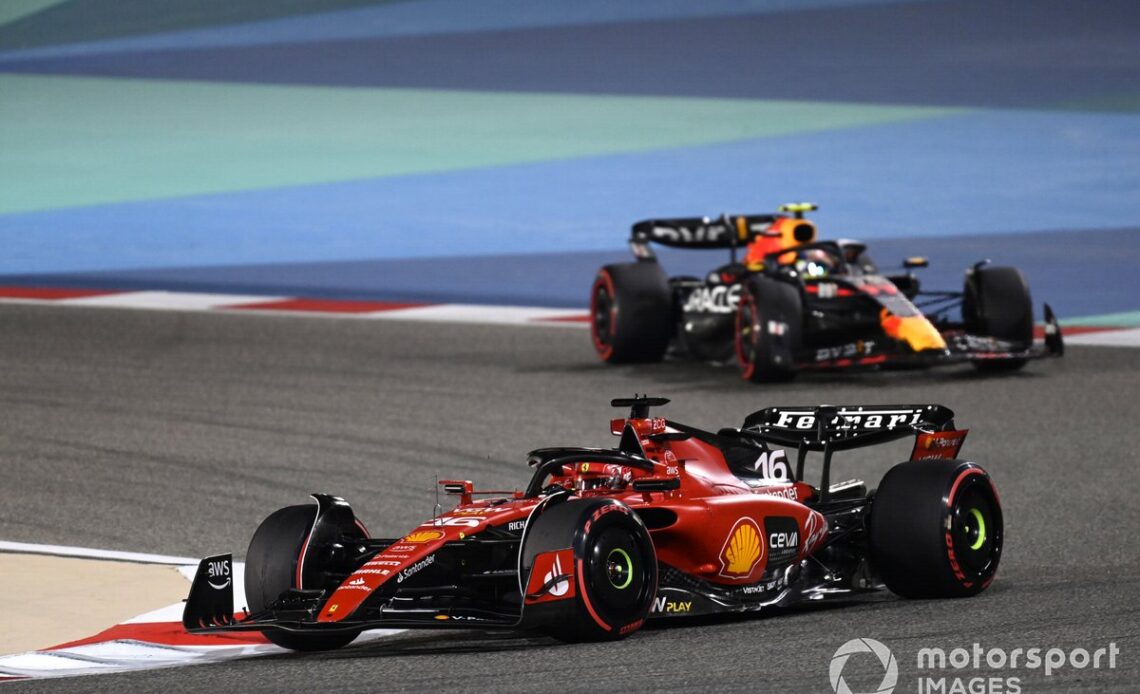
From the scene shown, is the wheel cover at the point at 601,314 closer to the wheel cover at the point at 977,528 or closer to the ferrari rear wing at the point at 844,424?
the ferrari rear wing at the point at 844,424

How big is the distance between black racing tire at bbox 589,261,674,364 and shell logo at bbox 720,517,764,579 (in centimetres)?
998

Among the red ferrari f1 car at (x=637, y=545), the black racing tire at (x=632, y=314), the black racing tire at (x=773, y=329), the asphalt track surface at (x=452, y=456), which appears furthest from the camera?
the black racing tire at (x=632, y=314)

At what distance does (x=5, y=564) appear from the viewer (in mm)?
9602

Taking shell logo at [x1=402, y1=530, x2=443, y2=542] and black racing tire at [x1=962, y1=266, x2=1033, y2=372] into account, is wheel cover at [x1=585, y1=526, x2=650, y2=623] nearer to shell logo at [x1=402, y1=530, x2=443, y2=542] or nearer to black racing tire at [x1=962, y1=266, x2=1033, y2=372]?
shell logo at [x1=402, y1=530, x2=443, y2=542]

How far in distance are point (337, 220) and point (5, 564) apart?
70.0 ft

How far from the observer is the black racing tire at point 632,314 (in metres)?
18.1

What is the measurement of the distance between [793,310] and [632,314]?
218 centimetres

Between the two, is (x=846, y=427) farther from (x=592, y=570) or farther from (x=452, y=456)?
(x=452, y=456)

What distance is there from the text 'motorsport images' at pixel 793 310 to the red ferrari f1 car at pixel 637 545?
7074 mm

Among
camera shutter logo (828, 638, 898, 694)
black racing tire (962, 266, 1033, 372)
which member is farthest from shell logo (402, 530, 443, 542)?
black racing tire (962, 266, 1033, 372)

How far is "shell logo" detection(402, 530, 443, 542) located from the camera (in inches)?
293

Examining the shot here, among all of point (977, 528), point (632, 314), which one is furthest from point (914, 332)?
point (977, 528)

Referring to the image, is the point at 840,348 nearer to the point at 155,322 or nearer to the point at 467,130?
the point at 155,322

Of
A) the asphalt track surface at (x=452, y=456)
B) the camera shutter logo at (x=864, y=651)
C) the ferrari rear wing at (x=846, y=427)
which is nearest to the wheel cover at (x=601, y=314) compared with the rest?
the asphalt track surface at (x=452, y=456)
